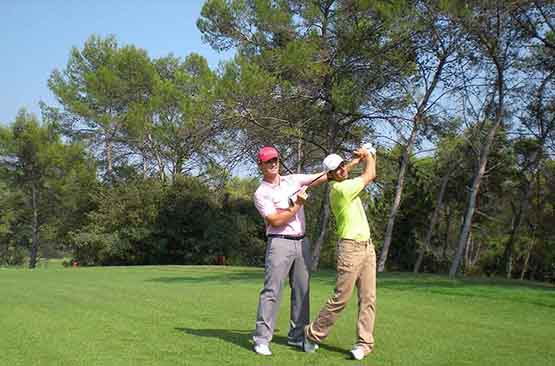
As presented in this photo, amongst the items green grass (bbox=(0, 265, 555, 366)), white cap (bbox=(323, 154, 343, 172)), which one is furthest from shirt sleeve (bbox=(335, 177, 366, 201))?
green grass (bbox=(0, 265, 555, 366))

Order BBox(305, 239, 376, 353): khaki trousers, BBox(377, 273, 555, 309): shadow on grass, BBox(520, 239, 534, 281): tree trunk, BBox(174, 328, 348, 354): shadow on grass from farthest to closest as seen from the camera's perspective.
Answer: BBox(520, 239, 534, 281): tree trunk
BBox(377, 273, 555, 309): shadow on grass
BBox(174, 328, 348, 354): shadow on grass
BBox(305, 239, 376, 353): khaki trousers

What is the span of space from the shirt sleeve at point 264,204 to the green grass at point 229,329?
126 cm

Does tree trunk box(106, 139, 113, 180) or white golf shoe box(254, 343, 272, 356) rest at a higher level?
tree trunk box(106, 139, 113, 180)

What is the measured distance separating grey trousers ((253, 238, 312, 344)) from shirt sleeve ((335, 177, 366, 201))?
0.65 m

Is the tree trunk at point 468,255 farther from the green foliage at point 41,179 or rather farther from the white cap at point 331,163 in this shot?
the white cap at point 331,163

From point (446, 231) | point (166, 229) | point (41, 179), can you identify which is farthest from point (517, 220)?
point (41, 179)

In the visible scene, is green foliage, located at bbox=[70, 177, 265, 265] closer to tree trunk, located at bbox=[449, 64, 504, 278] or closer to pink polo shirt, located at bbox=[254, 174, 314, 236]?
tree trunk, located at bbox=[449, 64, 504, 278]

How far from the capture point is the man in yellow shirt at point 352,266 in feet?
18.9

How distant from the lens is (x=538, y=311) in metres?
9.66

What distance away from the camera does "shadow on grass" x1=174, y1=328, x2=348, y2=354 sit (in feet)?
20.4

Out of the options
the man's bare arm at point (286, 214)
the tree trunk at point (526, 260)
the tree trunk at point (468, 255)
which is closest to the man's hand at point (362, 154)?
the man's bare arm at point (286, 214)

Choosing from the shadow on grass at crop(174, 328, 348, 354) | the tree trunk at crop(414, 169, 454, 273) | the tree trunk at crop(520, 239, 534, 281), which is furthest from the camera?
the tree trunk at crop(520, 239, 534, 281)

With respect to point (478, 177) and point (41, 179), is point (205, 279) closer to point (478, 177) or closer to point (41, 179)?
point (478, 177)

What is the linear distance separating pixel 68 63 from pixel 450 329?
123 ft
